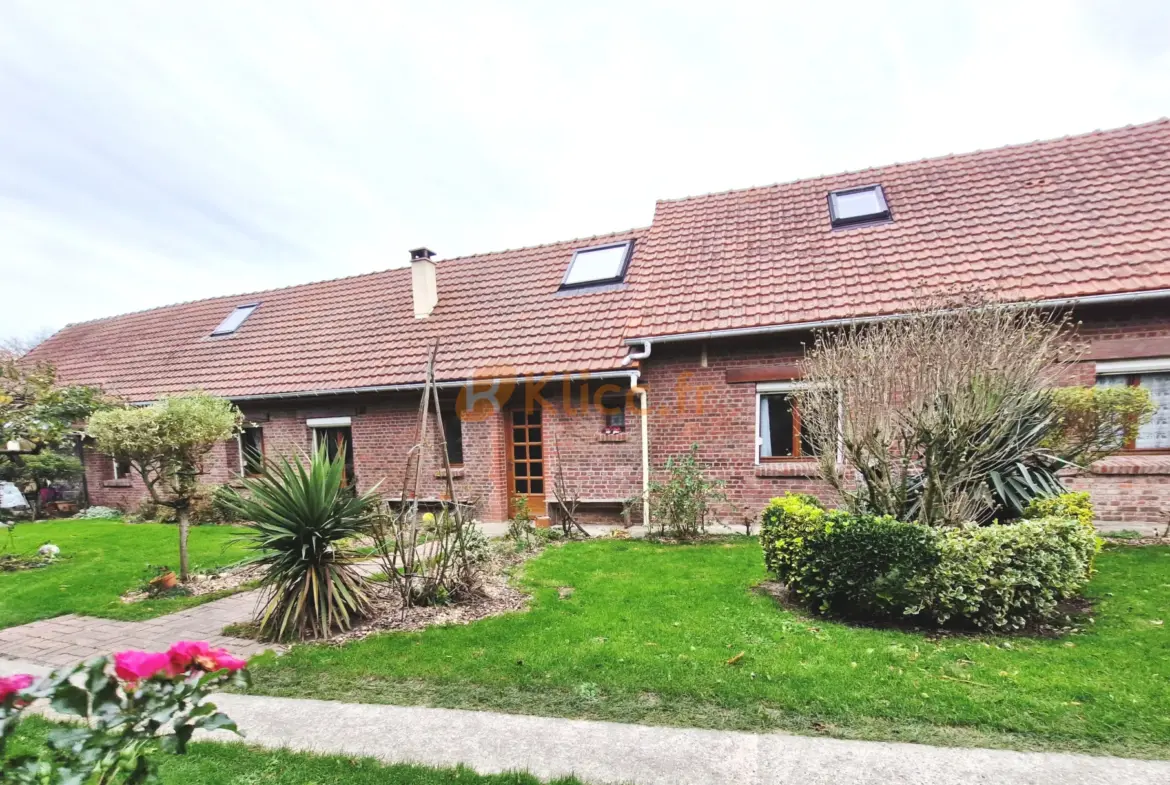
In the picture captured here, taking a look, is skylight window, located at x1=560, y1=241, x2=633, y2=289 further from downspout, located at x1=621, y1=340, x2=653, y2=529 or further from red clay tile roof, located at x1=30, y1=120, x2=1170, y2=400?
downspout, located at x1=621, y1=340, x2=653, y2=529

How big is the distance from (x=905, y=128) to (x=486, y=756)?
1706cm

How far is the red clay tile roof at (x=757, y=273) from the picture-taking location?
26.3 feet

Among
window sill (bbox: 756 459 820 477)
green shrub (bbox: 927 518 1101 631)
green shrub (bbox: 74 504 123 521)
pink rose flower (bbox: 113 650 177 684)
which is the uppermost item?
pink rose flower (bbox: 113 650 177 684)

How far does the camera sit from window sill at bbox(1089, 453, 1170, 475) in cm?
726

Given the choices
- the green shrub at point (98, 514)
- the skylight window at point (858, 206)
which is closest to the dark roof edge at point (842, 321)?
the skylight window at point (858, 206)

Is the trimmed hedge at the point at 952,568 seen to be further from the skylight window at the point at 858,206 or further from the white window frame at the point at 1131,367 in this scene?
the skylight window at the point at 858,206

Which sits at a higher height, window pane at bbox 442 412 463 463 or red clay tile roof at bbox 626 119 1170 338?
red clay tile roof at bbox 626 119 1170 338

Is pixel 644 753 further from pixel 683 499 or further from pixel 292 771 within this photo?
pixel 683 499

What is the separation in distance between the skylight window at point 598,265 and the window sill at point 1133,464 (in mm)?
7918

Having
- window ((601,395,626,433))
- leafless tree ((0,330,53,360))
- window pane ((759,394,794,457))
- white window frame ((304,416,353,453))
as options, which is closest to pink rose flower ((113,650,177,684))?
window ((601,395,626,433))

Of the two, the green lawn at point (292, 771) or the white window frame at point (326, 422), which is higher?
the white window frame at point (326, 422)

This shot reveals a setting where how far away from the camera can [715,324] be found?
8.63m

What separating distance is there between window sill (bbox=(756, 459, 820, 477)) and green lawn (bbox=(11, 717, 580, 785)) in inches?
261

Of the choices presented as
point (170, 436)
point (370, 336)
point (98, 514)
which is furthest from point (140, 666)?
point (98, 514)
